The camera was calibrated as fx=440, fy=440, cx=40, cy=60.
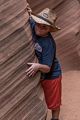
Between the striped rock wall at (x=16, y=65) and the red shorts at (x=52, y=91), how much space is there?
9.1 inches

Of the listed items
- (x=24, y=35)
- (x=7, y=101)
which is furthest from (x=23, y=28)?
(x=7, y=101)

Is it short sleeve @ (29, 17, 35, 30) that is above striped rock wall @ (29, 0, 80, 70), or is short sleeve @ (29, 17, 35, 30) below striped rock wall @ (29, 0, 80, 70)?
above

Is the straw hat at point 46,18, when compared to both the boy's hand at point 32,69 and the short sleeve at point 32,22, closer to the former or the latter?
the short sleeve at point 32,22

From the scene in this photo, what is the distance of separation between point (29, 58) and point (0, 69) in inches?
12.6

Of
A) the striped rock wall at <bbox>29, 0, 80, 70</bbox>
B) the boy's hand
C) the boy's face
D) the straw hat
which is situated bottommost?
the striped rock wall at <bbox>29, 0, 80, 70</bbox>

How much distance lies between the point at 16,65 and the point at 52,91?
0.58 m

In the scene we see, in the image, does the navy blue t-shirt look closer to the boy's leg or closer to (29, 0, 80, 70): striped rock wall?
the boy's leg

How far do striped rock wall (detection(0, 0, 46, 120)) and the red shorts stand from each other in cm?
23

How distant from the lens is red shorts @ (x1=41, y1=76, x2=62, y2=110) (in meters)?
3.35

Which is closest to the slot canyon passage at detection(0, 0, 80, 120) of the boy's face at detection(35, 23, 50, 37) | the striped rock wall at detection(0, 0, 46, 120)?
the striped rock wall at detection(0, 0, 46, 120)

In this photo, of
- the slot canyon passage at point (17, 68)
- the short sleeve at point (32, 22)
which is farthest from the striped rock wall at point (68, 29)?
the slot canyon passage at point (17, 68)

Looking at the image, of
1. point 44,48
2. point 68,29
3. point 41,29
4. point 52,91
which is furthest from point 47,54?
point 68,29

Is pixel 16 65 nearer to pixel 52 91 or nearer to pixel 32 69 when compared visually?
pixel 32 69

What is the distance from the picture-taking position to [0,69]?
9.11ft
